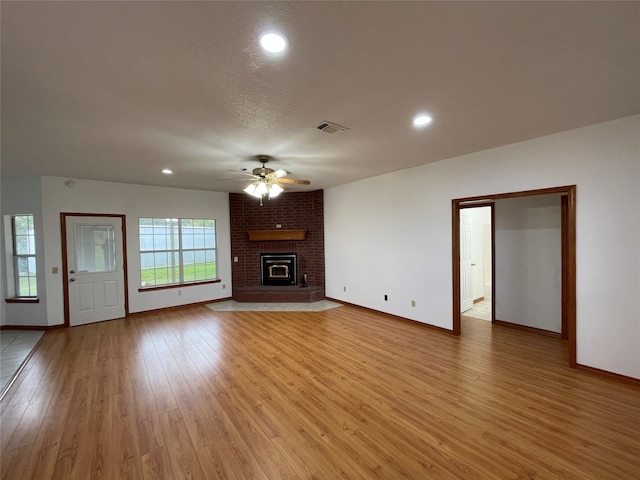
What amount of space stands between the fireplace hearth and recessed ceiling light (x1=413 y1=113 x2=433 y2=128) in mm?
4541

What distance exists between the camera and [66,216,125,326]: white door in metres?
4.80

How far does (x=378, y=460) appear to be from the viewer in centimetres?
182

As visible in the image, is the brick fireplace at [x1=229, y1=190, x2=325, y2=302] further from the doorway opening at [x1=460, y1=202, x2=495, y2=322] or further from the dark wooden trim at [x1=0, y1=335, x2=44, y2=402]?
the dark wooden trim at [x1=0, y1=335, x2=44, y2=402]

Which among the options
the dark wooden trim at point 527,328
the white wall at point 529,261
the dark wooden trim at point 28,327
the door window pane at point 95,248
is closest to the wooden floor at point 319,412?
the dark wooden trim at point 527,328

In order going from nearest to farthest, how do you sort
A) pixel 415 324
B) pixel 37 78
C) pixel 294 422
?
pixel 37 78
pixel 294 422
pixel 415 324

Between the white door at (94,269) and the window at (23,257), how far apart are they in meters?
0.57

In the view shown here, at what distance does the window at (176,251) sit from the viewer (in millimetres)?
5602

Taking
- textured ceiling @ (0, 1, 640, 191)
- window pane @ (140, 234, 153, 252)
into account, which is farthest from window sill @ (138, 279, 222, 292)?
textured ceiling @ (0, 1, 640, 191)

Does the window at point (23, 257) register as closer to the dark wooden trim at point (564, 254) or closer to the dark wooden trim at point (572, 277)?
the dark wooden trim at point (572, 277)

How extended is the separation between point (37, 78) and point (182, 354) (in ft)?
10.2

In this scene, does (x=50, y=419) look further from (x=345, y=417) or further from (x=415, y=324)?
(x=415, y=324)

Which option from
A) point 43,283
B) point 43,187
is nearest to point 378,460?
point 43,283

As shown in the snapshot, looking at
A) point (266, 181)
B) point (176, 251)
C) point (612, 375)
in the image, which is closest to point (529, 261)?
point (612, 375)

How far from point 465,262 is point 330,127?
4136 mm
